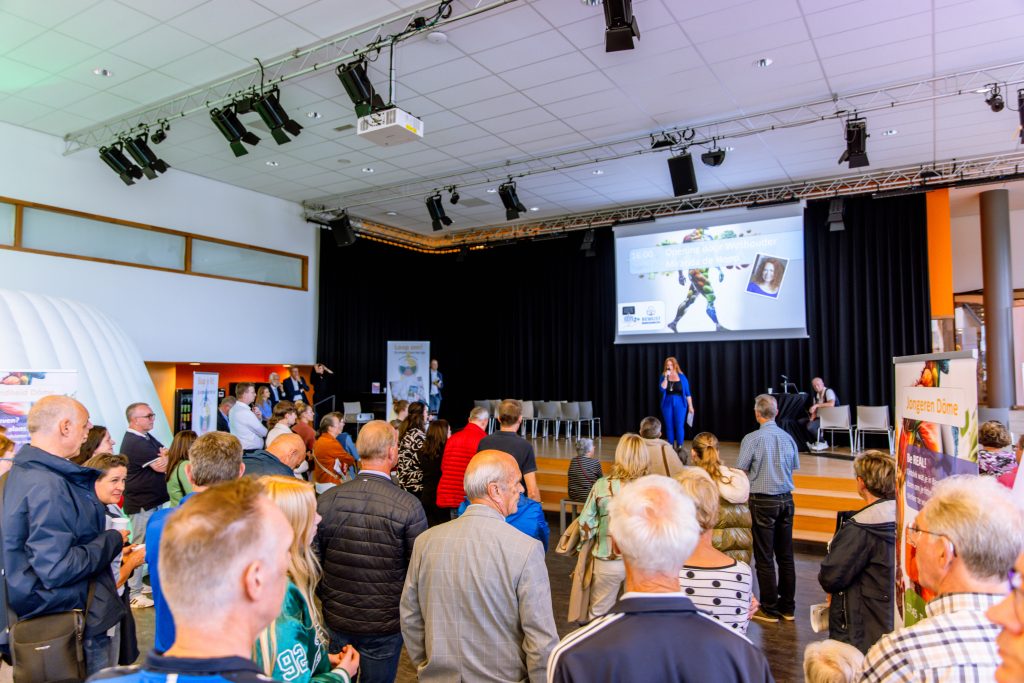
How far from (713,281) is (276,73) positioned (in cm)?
773

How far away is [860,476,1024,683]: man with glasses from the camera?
4.10 ft

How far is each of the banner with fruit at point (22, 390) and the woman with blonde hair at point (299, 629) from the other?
15.7 ft

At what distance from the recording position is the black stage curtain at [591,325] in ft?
34.7

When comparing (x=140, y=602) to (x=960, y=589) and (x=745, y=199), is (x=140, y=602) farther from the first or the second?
(x=745, y=199)

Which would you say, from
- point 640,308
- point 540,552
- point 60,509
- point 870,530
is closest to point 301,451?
point 60,509

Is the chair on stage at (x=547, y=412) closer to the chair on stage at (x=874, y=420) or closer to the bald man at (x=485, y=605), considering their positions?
the chair on stage at (x=874, y=420)

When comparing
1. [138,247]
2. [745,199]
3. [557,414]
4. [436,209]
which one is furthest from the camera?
[557,414]

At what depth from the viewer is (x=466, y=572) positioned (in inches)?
79.6

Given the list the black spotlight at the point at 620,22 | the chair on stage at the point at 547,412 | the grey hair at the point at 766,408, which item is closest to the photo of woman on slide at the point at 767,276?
the chair on stage at the point at 547,412

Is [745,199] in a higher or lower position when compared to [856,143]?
higher

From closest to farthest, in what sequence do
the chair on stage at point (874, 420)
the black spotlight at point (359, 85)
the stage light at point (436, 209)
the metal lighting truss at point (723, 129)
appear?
the black spotlight at point (359, 85)
the metal lighting truss at point (723, 129)
the chair on stage at point (874, 420)
the stage light at point (436, 209)

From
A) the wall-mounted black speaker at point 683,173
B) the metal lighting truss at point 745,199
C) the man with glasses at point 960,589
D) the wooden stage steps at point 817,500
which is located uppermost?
the metal lighting truss at point 745,199

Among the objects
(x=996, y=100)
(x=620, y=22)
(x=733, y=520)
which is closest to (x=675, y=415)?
(x=996, y=100)

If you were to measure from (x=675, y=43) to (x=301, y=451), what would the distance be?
4.82m
